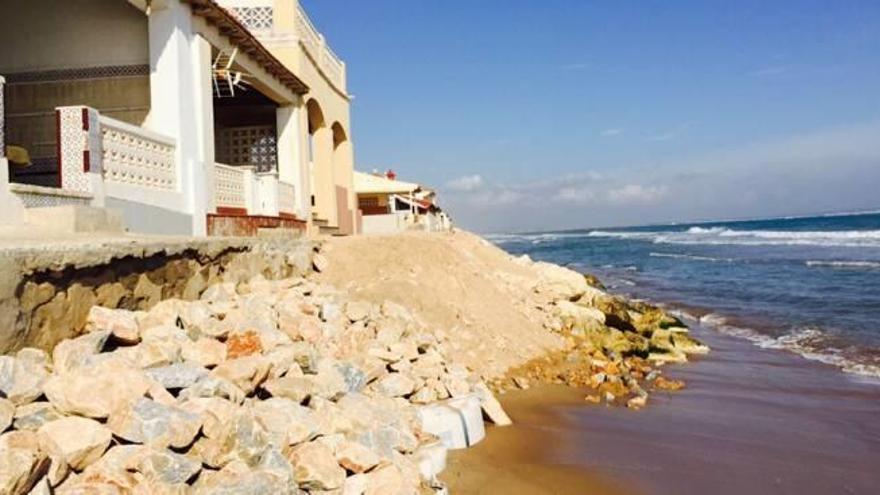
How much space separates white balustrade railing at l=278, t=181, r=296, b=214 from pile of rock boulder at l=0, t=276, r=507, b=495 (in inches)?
290

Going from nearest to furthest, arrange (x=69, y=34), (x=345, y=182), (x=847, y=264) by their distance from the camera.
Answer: (x=69, y=34), (x=345, y=182), (x=847, y=264)

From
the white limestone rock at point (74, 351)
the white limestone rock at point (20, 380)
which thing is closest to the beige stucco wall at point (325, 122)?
the white limestone rock at point (74, 351)

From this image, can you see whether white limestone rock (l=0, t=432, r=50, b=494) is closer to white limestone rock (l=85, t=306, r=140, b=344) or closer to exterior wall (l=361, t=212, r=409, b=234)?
white limestone rock (l=85, t=306, r=140, b=344)

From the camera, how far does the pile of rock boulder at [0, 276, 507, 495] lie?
3.59m

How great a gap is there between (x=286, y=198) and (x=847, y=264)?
25.4m

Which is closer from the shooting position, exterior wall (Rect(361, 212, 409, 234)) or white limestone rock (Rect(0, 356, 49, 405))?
white limestone rock (Rect(0, 356, 49, 405))

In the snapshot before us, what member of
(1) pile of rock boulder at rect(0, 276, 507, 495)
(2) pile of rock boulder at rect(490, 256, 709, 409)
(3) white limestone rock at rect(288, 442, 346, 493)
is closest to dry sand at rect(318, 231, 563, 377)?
(2) pile of rock boulder at rect(490, 256, 709, 409)

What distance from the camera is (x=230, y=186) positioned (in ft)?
37.8

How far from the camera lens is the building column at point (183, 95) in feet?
31.3

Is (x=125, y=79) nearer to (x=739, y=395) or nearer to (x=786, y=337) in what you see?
(x=739, y=395)

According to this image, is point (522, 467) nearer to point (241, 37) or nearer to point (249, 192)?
point (249, 192)

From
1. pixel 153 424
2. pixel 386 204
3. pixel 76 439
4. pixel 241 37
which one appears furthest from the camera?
pixel 386 204

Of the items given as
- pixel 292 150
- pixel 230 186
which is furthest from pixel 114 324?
pixel 292 150

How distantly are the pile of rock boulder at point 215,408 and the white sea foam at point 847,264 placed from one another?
88.6 ft
